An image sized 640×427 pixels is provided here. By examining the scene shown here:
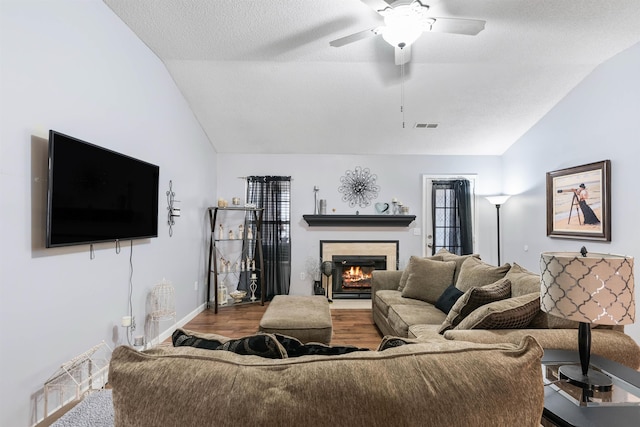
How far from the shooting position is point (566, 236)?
4.07 meters

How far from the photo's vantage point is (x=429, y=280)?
3.48m

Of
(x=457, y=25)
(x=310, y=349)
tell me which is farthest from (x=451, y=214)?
(x=310, y=349)

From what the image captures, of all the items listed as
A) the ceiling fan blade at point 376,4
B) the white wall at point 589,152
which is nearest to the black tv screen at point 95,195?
the ceiling fan blade at point 376,4

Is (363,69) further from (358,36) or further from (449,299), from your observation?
(449,299)

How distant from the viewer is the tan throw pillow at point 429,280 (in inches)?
134

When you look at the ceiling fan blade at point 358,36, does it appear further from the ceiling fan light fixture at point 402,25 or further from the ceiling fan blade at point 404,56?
the ceiling fan blade at point 404,56

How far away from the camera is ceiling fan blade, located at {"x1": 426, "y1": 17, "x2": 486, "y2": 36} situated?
7.29 feet

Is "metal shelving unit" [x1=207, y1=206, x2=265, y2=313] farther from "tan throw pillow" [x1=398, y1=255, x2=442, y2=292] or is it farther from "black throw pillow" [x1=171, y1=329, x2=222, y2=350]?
"black throw pillow" [x1=171, y1=329, x2=222, y2=350]

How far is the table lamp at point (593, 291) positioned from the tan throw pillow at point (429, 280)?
6.92ft

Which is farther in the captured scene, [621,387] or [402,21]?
[402,21]

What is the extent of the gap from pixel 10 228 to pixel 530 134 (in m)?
5.77

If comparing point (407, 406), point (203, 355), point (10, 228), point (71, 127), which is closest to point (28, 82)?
point (71, 127)

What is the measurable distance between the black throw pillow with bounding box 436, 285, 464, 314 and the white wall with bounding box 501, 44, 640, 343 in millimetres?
1676

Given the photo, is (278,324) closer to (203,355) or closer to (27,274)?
(27,274)
